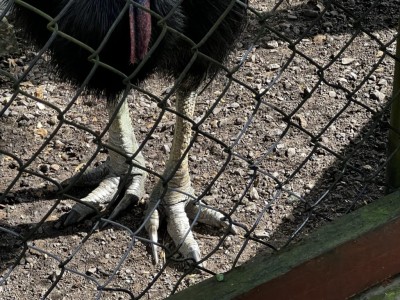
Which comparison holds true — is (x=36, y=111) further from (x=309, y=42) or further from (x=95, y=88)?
(x=309, y=42)

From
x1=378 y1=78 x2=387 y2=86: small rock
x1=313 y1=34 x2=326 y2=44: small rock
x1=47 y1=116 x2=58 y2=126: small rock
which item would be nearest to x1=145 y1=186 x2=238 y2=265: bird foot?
x1=47 y1=116 x2=58 y2=126: small rock

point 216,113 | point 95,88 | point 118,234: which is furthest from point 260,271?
point 216,113

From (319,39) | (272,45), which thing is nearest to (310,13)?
(319,39)

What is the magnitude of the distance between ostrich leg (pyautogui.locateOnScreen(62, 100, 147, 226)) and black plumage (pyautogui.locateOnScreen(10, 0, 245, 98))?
1.13 ft

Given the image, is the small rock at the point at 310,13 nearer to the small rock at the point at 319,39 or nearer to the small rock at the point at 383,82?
the small rock at the point at 319,39

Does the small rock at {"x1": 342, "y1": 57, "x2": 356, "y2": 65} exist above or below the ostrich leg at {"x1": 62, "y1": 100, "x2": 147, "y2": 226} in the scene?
above

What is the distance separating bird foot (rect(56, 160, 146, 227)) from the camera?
2.67 m

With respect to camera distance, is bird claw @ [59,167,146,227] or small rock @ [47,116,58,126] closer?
bird claw @ [59,167,146,227]

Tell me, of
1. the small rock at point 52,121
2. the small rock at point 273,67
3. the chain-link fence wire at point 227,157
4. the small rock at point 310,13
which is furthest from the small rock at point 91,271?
the small rock at point 310,13

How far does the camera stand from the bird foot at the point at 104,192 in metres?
2.67

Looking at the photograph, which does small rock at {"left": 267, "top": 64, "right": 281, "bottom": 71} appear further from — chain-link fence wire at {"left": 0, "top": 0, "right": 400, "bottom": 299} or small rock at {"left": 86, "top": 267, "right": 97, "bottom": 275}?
small rock at {"left": 86, "top": 267, "right": 97, "bottom": 275}

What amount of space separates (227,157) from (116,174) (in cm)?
55

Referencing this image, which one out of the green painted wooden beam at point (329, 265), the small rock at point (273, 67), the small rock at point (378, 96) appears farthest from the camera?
the small rock at point (273, 67)

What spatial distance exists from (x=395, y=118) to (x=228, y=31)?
0.76m
